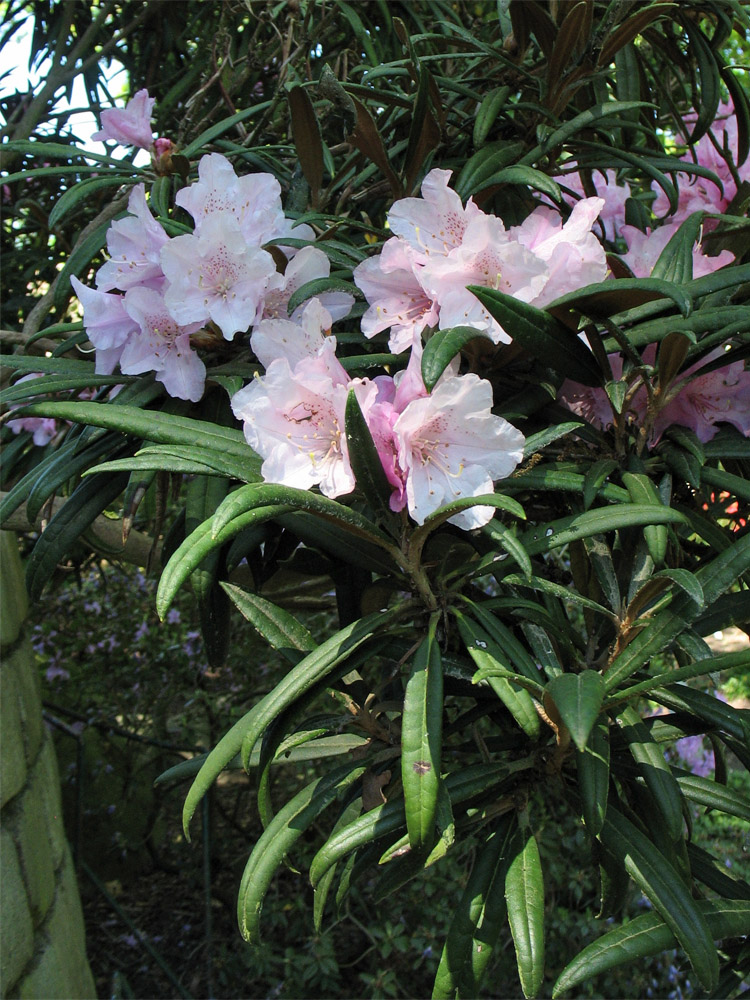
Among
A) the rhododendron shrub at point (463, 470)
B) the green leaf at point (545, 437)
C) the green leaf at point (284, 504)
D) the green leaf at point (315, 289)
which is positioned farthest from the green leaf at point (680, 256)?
the green leaf at point (284, 504)

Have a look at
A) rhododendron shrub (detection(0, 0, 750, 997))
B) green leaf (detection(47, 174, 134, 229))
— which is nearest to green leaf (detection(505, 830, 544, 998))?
rhododendron shrub (detection(0, 0, 750, 997))

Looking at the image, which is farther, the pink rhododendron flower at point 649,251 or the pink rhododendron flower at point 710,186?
the pink rhododendron flower at point 710,186

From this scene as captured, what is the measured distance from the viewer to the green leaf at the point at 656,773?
0.86 metres

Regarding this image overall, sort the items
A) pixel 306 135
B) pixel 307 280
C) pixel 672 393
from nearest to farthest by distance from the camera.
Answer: pixel 672 393, pixel 307 280, pixel 306 135

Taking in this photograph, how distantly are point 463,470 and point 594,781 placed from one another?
298mm

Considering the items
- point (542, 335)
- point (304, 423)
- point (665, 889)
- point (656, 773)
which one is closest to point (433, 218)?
point (542, 335)

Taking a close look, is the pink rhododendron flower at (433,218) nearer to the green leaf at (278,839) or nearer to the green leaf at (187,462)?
the green leaf at (187,462)

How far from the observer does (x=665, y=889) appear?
2.76 feet

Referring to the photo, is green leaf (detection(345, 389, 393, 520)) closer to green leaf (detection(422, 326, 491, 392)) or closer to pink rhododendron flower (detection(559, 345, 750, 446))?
green leaf (detection(422, 326, 491, 392))

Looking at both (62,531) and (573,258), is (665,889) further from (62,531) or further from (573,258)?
(62,531)

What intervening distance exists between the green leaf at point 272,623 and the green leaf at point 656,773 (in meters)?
0.34

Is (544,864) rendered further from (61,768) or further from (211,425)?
(211,425)

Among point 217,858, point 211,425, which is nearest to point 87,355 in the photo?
point 211,425

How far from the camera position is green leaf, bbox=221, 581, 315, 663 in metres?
0.96
